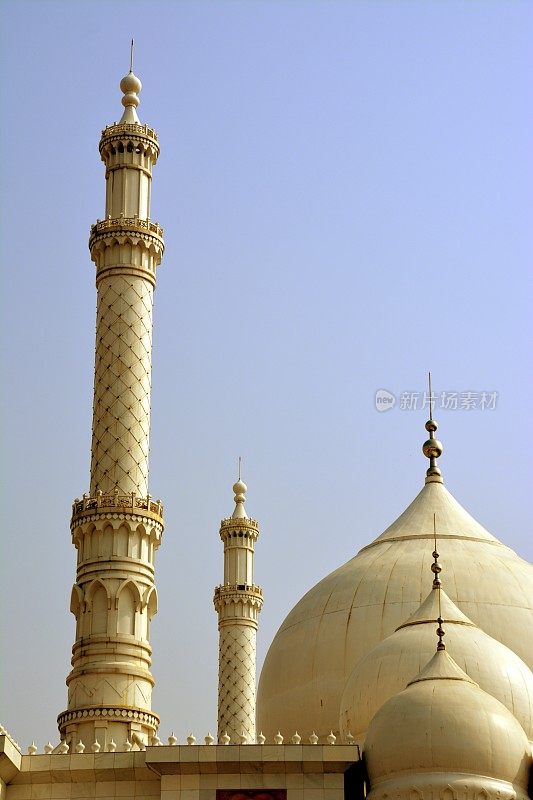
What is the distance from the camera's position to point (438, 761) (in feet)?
74.1

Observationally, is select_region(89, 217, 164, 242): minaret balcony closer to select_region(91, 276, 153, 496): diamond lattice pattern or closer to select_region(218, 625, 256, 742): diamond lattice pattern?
select_region(91, 276, 153, 496): diamond lattice pattern

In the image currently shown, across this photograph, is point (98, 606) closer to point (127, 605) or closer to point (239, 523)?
point (127, 605)

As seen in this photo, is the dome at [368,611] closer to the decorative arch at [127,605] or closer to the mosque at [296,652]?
the mosque at [296,652]

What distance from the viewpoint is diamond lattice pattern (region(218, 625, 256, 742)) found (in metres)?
39.1

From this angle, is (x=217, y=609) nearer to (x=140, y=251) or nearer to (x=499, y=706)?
(x=140, y=251)

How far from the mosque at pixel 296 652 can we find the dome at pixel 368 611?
1.5 inches

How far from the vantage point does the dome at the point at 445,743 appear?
2256 cm

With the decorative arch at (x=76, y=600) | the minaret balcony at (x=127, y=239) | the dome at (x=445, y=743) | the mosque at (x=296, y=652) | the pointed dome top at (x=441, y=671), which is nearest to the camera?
the dome at (x=445, y=743)

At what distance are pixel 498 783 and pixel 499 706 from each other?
121 cm

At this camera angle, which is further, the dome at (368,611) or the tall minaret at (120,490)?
the dome at (368,611)

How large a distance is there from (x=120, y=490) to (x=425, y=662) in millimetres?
7005

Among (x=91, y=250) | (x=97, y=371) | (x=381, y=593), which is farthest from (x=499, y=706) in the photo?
(x=91, y=250)

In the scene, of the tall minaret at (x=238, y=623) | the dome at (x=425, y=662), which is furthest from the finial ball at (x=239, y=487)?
the dome at (x=425, y=662)

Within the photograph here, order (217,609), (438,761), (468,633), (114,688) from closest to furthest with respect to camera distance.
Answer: (438,761) < (468,633) < (114,688) < (217,609)
